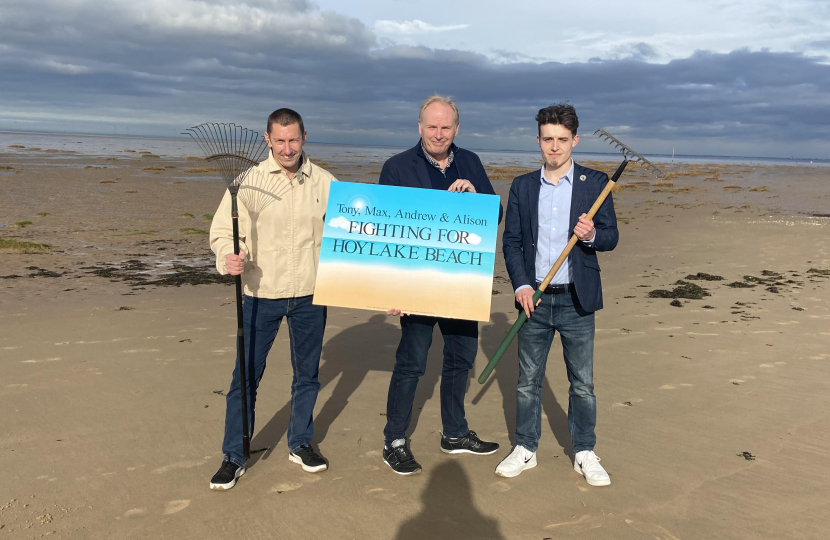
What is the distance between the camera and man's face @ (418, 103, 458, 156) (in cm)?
362

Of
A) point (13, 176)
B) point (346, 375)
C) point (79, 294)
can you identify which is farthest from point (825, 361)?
point (13, 176)

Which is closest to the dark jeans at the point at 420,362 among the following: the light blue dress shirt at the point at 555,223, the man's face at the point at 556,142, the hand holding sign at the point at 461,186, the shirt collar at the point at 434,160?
the light blue dress shirt at the point at 555,223

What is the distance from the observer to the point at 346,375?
588 cm

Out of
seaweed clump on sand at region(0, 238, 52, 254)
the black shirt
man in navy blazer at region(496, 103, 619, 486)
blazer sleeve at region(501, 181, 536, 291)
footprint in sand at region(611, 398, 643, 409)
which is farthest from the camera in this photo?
seaweed clump on sand at region(0, 238, 52, 254)

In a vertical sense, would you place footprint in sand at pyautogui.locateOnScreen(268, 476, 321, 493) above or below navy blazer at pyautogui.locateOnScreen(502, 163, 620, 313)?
below

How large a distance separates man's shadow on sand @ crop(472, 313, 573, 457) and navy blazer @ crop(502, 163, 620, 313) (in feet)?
4.72

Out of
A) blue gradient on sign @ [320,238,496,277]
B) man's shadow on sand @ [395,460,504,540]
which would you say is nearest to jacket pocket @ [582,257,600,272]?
blue gradient on sign @ [320,238,496,277]

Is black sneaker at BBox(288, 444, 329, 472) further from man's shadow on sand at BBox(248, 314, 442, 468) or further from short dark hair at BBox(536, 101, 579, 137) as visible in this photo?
short dark hair at BBox(536, 101, 579, 137)

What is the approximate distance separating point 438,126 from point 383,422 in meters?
2.46

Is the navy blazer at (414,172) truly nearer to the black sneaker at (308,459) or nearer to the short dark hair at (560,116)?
the short dark hair at (560,116)

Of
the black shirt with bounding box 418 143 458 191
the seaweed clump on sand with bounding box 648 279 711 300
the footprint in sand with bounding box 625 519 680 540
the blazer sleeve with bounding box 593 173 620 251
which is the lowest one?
the footprint in sand with bounding box 625 519 680 540

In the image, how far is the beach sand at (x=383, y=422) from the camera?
3400mm

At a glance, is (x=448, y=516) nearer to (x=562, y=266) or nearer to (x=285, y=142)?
(x=562, y=266)

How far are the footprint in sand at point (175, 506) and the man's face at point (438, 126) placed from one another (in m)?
2.63
